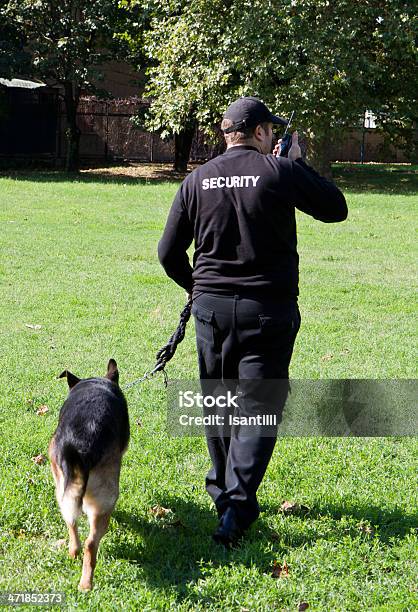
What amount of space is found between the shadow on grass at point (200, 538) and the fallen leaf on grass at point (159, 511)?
0.04m

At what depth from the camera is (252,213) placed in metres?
3.78

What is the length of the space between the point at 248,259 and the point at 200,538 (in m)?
1.49

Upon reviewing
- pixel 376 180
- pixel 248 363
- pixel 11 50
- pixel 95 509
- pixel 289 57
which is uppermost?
pixel 11 50

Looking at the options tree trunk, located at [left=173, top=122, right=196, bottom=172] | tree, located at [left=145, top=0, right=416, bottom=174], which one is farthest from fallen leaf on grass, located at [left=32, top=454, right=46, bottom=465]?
tree trunk, located at [left=173, top=122, right=196, bottom=172]

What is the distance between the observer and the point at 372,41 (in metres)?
22.4

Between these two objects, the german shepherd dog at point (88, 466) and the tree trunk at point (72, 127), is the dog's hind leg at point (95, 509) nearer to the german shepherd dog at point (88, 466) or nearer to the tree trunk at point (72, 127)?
the german shepherd dog at point (88, 466)

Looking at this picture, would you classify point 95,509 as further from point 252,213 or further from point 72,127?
point 72,127

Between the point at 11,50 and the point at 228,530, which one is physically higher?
the point at 11,50

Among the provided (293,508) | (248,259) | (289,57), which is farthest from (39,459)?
(289,57)

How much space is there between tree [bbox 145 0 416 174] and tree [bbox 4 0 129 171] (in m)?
2.30

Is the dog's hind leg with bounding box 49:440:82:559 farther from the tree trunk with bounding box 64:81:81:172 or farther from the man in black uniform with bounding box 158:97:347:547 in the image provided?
the tree trunk with bounding box 64:81:81:172

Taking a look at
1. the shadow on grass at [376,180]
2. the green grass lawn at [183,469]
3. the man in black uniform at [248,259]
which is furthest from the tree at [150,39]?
the man in black uniform at [248,259]

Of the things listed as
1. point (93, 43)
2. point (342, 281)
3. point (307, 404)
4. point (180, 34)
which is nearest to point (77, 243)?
point (342, 281)

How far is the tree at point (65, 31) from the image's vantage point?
985 inches
